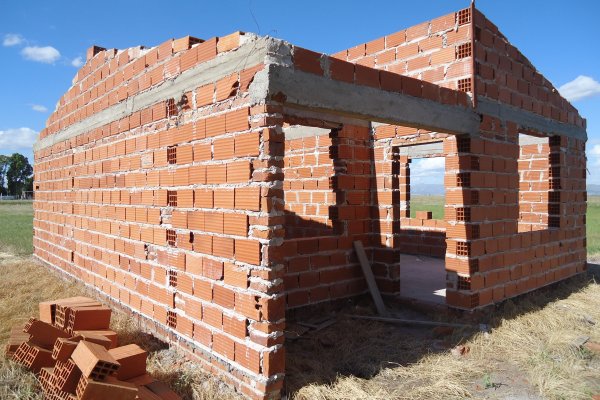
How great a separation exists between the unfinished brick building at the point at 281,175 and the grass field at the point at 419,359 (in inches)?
9.4

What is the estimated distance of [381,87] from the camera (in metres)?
4.38

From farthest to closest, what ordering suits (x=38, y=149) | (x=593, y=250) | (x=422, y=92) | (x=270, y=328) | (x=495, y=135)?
1. (x=593, y=250)
2. (x=38, y=149)
3. (x=495, y=135)
4. (x=422, y=92)
5. (x=270, y=328)

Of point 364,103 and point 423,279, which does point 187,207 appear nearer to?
point 364,103

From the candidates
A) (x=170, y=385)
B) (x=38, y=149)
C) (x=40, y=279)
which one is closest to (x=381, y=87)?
(x=170, y=385)

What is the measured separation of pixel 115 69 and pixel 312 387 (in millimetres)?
4660

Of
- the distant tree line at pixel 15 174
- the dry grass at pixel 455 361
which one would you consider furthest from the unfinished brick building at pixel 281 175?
the distant tree line at pixel 15 174

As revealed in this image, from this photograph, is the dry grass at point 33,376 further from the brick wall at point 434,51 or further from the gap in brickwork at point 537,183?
the gap in brickwork at point 537,183

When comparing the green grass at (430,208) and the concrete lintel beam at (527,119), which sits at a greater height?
the concrete lintel beam at (527,119)

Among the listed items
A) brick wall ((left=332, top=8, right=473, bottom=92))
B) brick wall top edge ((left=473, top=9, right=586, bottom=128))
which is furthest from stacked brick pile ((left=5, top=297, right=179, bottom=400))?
brick wall top edge ((left=473, top=9, right=586, bottom=128))

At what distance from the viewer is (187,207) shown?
4.12 m

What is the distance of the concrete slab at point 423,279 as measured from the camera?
620 centimetres

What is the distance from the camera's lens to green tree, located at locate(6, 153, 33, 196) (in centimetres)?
8356

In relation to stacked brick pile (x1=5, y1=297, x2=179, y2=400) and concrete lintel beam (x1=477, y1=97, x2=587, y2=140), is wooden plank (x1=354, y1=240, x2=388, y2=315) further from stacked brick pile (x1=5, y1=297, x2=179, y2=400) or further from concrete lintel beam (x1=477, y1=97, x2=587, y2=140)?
stacked brick pile (x1=5, y1=297, x2=179, y2=400)

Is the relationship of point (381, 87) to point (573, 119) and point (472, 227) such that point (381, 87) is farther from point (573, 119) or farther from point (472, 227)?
point (573, 119)
